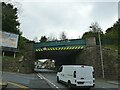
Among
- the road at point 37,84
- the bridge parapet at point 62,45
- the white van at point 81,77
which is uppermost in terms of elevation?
the bridge parapet at point 62,45

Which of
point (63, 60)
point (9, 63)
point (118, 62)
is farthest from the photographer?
point (63, 60)

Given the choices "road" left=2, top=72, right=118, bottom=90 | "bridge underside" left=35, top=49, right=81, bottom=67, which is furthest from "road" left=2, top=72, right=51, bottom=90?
"bridge underside" left=35, top=49, right=81, bottom=67

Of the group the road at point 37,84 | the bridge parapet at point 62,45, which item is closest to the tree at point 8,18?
the bridge parapet at point 62,45

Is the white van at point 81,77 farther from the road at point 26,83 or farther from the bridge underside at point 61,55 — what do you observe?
the bridge underside at point 61,55

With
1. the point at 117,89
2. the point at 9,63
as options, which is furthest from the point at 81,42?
the point at 117,89

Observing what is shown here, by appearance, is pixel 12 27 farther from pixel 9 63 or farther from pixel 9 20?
pixel 9 63

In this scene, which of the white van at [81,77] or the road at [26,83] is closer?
the white van at [81,77]

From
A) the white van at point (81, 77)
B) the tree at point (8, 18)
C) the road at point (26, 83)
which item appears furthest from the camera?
the tree at point (8, 18)

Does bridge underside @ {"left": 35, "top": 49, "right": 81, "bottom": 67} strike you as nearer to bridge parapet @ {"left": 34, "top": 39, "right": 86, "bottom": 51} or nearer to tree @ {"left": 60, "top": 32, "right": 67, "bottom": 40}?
bridge parapet @ {"left": 34, "top": 39, "right": 86, "bottom": 51}

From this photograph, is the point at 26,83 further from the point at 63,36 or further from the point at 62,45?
the point at 63,36

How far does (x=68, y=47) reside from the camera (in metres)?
48.8

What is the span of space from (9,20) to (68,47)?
13305mm

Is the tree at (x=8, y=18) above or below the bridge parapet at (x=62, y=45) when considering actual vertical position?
above

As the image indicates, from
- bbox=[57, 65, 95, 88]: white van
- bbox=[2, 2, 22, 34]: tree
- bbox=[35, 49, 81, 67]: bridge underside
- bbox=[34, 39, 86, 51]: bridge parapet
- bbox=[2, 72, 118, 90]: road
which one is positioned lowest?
bbox=[2, 72, 118, 90]: road
